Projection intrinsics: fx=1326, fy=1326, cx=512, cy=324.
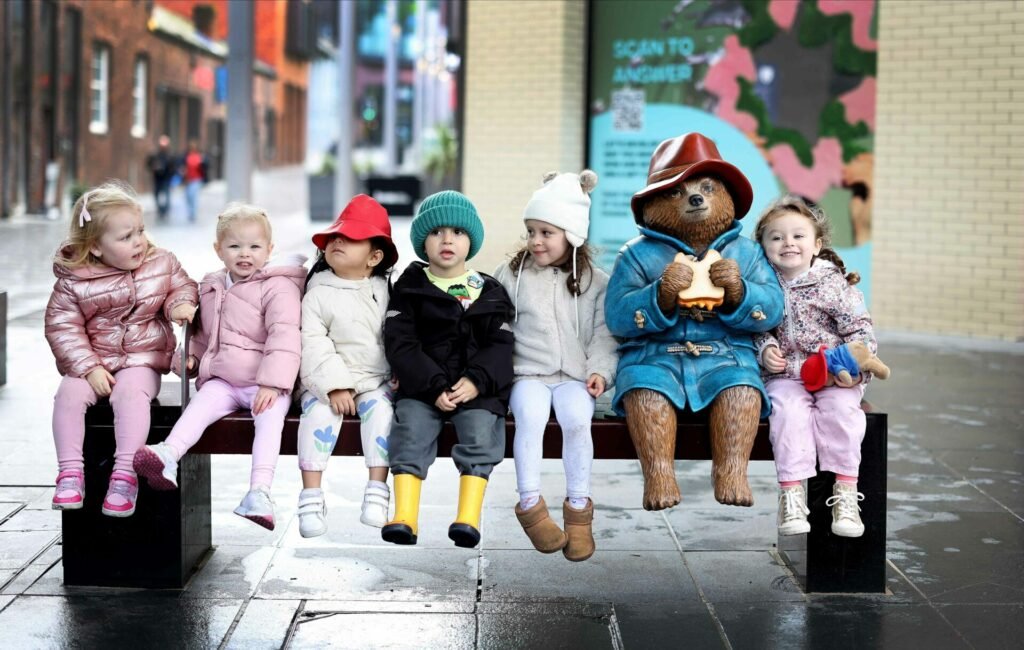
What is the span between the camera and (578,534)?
448cm

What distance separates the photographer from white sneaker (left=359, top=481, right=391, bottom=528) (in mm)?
4391

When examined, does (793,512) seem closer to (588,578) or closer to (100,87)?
(588,578)

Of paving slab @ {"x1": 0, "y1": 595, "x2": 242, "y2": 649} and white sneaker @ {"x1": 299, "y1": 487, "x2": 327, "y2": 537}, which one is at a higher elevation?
white sneaker @ {"x1": 299, "y1": 487, "x2": 327, "y2": 537}

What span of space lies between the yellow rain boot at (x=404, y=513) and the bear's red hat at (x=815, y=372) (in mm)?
1390

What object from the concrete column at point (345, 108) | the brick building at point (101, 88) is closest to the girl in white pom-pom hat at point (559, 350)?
the brick building at point (101, 88)

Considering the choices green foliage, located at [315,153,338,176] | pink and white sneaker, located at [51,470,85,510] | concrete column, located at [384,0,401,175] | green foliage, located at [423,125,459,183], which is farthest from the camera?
concrete column, located at [384,0,401,175]

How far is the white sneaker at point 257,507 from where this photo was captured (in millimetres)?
4352

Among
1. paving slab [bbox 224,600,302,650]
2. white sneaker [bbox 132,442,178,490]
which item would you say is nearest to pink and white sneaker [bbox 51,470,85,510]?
white sneaker [bbox 132,442,178,490]

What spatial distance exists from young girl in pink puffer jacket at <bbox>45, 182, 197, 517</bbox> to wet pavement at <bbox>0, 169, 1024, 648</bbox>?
504 millimetres


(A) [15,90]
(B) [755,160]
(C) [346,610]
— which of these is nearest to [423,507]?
(C) [346,610]

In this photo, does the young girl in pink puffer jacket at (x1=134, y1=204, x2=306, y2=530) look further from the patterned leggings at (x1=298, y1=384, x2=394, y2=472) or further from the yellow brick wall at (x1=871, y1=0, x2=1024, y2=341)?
the yellow brick wall at (x1=871, y1=0, x2=1024, y2=341)

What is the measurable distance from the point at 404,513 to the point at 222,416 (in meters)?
0.78

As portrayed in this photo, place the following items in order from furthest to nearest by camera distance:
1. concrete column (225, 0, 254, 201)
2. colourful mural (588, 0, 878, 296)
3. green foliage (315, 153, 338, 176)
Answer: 1. green foliage (315, 153, 338, 176)
2. concrete column (225, 0, 254, 201)
3. colourful mural (588, 0, 878, 296)

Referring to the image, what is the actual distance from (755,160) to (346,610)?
8638 mm
